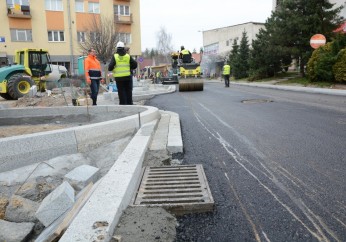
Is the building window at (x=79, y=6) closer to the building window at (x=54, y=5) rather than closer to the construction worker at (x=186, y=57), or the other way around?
the building window at (x=54, y=5)

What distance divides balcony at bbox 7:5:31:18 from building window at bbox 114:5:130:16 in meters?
9.57

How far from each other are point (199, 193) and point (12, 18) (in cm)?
3382

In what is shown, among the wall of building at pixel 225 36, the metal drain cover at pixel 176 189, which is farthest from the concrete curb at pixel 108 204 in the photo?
the wall of building at pixel 225 36

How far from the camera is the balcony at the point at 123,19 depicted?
115 ft

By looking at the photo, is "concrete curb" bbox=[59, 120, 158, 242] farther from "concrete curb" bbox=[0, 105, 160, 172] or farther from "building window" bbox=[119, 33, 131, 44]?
"building window" bbox=[119, 33, 131, 44]

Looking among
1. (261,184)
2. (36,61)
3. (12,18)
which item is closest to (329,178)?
(261,184)

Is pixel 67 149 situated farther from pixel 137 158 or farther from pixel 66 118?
pixel 66 118

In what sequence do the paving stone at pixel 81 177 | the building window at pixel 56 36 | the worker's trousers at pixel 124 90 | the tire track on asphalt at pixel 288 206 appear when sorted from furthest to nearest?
1. the building window at pixel 56 36
2. the worker's trousers at pixel 124 90
3. the paving stone at pixel 81 177
4. the tire track on asphalt at pixel 288 206

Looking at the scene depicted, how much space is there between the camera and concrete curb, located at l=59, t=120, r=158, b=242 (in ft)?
7.07

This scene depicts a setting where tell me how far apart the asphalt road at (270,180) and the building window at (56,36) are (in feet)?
99.5

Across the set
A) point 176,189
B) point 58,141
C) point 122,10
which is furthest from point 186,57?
point 122,10

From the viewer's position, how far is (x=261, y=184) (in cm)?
340

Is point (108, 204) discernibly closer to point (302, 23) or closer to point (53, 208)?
point (53, 208)

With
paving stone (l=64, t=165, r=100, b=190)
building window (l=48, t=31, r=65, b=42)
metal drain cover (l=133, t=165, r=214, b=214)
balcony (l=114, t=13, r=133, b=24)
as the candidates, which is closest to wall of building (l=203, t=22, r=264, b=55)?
balcony (l=114, t=13, r=133, b=24)
